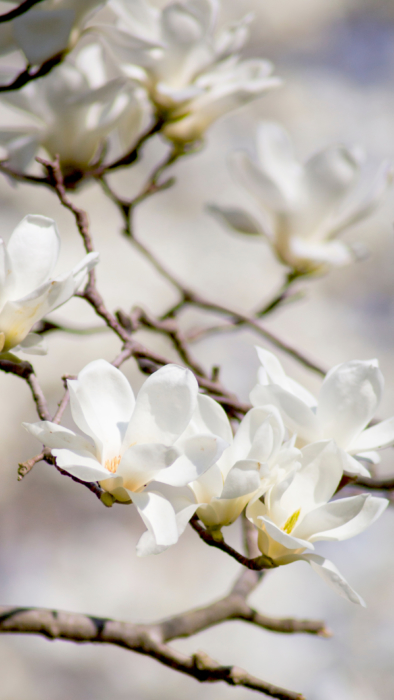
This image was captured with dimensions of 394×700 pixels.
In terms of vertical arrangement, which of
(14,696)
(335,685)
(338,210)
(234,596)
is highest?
(338,210)

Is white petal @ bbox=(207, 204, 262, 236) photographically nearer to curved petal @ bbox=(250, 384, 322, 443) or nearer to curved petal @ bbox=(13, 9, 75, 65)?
curved petal @ bbox=(13, 9, 75, 65)

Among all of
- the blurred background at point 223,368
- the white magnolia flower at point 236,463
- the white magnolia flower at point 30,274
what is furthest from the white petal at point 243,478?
the blurred background at point 223,368

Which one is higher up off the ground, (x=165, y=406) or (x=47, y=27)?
(x=47, y=27)

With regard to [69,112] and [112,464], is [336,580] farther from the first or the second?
[69,112]

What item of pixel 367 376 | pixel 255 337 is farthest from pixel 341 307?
pixel 367 376

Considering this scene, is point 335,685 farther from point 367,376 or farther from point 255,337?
point 367,376

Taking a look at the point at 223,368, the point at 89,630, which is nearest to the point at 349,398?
the point at 89,630
